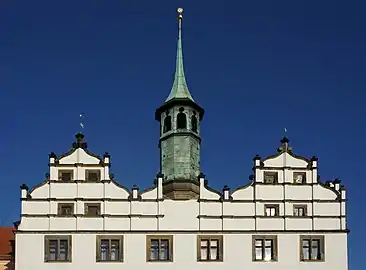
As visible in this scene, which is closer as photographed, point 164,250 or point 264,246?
point 164,250

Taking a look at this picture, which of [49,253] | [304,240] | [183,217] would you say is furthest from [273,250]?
[49,253]

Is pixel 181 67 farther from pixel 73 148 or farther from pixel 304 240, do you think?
pixel 304 240

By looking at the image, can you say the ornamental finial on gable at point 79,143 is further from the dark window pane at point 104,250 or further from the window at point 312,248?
the window at point 312,248

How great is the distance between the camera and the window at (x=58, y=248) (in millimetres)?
50906

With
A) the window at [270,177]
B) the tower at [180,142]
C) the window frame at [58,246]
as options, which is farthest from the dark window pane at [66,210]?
the window at [270,177]

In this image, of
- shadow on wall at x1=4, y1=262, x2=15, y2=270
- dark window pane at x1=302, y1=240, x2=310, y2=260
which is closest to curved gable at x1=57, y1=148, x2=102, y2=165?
shadow on wall at x1=4, y1=262, x2=15, y2=270

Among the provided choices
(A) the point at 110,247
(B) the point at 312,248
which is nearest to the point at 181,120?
(A) the point at 110,247

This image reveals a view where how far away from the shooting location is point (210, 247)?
51.7 metres

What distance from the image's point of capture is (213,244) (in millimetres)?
51750

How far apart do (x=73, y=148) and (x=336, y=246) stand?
56.7 ft

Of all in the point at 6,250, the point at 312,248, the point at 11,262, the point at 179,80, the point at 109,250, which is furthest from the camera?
the point at 179,80

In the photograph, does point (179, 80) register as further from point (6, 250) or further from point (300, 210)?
point (6, 250)

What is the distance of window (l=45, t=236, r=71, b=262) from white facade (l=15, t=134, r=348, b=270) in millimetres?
61

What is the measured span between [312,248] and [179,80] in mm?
14852
